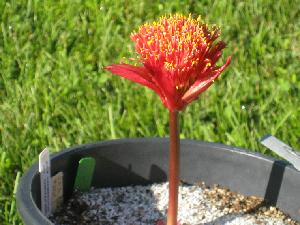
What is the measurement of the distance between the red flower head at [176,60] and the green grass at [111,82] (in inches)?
34.5

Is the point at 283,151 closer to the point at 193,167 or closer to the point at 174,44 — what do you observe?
the point at 193,167

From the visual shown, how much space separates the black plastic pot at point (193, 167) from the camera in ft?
5.43

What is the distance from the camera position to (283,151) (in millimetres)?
1620

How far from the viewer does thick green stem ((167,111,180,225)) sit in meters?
1.43

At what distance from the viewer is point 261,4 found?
3062 millimetres

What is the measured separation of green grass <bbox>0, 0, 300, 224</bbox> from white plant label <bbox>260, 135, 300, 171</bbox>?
0.65m

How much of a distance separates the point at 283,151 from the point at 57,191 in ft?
1.74

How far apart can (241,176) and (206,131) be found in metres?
0.66

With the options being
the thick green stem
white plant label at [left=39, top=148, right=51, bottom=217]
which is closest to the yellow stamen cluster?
the thick green stem

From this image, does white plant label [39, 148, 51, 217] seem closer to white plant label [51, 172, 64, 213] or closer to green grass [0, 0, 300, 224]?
white plant label [51, 172, 64, 213]

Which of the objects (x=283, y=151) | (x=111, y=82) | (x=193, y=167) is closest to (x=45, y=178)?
(x=193, y=167)

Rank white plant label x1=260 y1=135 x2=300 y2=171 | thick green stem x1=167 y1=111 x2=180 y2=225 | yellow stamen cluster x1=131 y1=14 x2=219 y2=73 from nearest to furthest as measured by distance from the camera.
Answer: yellow stamen cluster x1=131 y1=14 x2=219 y2=73
thick green stem x1=167 y1=111 x2=180 y2=225
white plant label x1=260 y1=135 x2=300 y2=171

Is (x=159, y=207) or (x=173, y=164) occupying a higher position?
(x=173, y=164)

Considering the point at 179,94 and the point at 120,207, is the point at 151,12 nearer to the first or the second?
the point at 120,207
